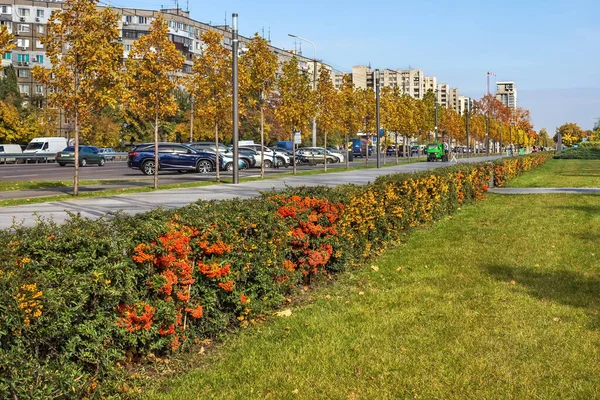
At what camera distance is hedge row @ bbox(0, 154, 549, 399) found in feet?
12.1

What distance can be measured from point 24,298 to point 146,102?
20.4 meters

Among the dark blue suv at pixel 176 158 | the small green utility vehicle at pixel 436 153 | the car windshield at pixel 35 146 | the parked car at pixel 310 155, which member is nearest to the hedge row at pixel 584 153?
the small green utility vehicle at pixel 436 153

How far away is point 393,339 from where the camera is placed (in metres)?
5.73

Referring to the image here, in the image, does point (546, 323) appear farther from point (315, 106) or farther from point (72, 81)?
point (315, 106)

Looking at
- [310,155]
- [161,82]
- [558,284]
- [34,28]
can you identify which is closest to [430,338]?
[558,284]

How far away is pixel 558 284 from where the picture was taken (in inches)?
314

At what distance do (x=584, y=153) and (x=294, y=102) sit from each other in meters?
56.8

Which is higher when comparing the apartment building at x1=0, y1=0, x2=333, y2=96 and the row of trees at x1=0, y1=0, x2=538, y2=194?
the apartment building at x1=0, y1=0, x2=333, y2=96

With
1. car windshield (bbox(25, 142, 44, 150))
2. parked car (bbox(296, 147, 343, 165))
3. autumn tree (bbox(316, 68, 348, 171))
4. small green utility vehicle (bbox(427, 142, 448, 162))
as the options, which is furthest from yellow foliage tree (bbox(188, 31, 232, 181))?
small green utility vehicle (bbox(427, 142, 448, 162))

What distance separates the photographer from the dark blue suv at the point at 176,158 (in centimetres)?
3453

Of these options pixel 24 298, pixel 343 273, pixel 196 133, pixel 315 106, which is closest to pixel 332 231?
pixel 343 273

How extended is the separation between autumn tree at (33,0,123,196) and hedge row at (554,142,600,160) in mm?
70835

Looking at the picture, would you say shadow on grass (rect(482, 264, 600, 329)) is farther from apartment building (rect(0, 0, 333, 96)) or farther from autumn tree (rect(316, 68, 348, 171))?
apartment building (rect(0, 0, 333, 96))

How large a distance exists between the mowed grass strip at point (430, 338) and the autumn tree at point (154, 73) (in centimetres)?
1497
